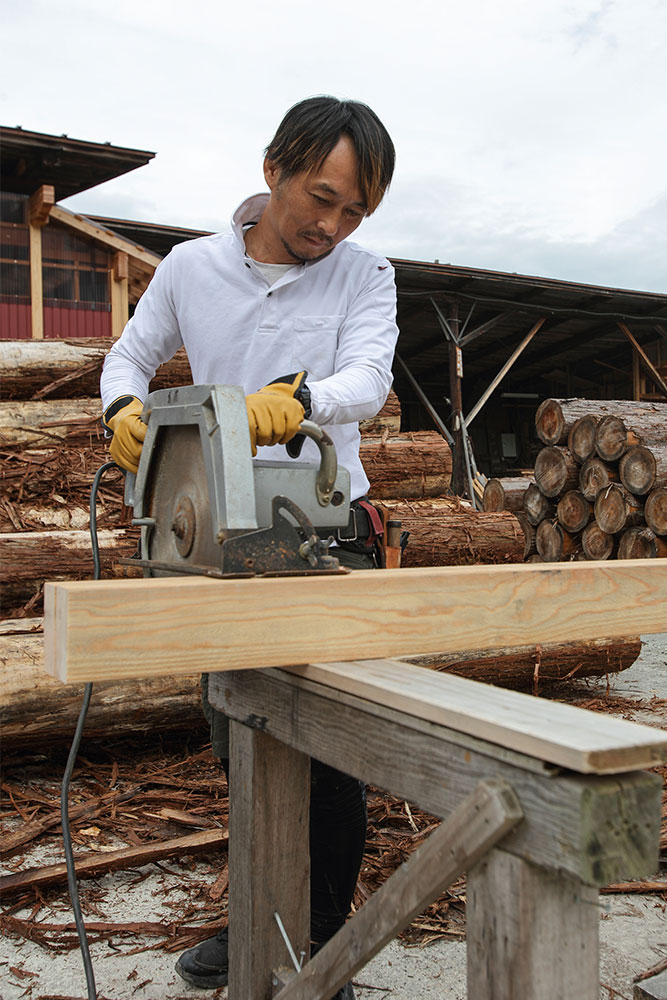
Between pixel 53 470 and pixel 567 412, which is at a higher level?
pixel 567 412

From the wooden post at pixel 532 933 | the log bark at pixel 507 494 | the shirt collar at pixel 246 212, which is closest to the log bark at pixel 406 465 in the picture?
the log bark at pixel 507 494

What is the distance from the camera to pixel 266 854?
171 cm

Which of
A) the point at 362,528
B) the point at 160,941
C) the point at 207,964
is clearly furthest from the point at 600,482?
the point at 207,964

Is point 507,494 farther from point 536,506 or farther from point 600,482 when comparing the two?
point 600,482

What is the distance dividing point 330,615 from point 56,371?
476 cm

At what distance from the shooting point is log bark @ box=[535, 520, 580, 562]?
8102 mm

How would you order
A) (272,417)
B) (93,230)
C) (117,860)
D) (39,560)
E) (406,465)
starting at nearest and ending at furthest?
(272,417), (117,860), (39,560), (406,465), (93,230)

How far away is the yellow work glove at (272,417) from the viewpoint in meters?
1.54

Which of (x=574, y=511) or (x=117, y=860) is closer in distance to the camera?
(x=117, y=860)

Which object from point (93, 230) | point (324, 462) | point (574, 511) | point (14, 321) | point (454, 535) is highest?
point (93, 230)

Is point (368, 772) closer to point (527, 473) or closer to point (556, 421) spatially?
point (556, 421)

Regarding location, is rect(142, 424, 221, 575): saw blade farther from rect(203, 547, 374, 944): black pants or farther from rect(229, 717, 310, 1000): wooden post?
rect(203, 547, 374, 944): black pants

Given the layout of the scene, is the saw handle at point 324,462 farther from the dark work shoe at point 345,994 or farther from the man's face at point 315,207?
the dark work shoe at point 345,994

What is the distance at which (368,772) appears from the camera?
126 centimetres
